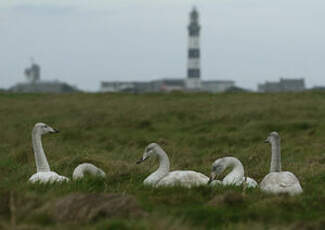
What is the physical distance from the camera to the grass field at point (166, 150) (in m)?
6.92

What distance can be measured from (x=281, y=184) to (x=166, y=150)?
8.18 meters

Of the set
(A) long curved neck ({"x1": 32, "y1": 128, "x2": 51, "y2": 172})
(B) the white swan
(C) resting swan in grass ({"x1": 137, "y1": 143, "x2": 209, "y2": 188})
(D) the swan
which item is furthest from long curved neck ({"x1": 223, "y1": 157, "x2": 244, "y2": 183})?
(A) long curved neck ({"x1": 32, "y1": 128, "x2": 51, "y2": 172})

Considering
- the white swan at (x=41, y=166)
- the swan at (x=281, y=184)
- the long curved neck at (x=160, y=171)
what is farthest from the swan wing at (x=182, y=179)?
the white swan at (x=41, y=166)

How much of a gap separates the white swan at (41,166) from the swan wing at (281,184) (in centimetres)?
270

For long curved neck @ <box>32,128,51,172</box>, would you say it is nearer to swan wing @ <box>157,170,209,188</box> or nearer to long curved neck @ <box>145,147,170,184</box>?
long curved neck @ <box>145,147,170,184</box>

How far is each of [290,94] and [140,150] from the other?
18662 millimetres

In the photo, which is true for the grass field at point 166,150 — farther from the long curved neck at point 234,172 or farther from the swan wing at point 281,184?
the long curved neck at point 234,172

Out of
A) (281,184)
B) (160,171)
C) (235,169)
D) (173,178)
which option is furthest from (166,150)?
(281,184)

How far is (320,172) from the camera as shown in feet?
39.2

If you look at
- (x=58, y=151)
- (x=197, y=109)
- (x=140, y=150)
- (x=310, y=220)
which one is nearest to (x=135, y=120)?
(x=197, y=109)

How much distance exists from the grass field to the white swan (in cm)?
29

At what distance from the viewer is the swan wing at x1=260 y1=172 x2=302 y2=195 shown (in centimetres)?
911

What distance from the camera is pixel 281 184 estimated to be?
30.3 ft

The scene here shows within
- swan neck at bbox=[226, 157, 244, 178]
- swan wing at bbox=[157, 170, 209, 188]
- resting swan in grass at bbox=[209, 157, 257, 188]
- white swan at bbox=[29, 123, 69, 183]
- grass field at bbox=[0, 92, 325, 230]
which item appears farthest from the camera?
swan neck at bbox=[226, 157, 244, 178]
